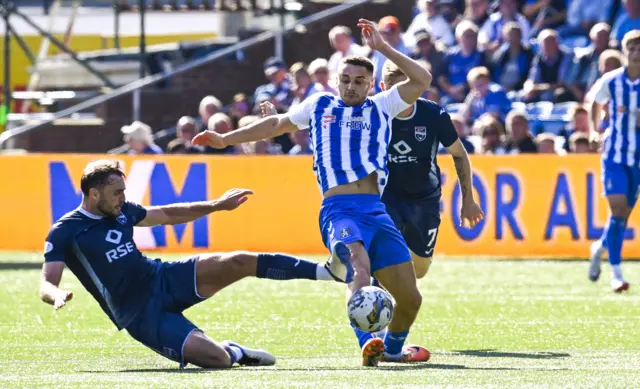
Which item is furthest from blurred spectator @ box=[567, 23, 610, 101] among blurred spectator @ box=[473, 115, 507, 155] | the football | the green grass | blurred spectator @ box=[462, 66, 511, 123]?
the football

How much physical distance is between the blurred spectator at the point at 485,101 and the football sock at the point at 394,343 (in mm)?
10996

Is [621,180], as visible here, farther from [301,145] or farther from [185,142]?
[185,142]

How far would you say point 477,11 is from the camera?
2212cm

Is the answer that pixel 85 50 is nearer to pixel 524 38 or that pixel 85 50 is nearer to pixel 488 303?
pixel 524 38

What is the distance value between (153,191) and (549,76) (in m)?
5.47

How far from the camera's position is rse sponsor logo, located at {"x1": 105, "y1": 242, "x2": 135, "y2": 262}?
9.20 meters

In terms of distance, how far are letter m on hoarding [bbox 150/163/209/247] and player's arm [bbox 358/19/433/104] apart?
10187 mm

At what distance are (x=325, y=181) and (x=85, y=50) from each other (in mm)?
21219

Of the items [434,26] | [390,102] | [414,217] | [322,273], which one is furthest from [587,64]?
[322,273]

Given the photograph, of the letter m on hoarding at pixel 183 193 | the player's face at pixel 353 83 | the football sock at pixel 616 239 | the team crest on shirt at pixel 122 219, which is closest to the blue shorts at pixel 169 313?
the team crest on shirt at pixel 122 219

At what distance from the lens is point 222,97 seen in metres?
24.5

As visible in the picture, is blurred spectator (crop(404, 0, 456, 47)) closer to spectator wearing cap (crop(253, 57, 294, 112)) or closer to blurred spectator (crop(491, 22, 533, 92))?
blurred spectator (crop(491, 22, 533, 92))

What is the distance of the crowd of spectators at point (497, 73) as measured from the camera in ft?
64.5

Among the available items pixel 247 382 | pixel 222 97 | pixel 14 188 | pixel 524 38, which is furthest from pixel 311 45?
pixel 247 382
